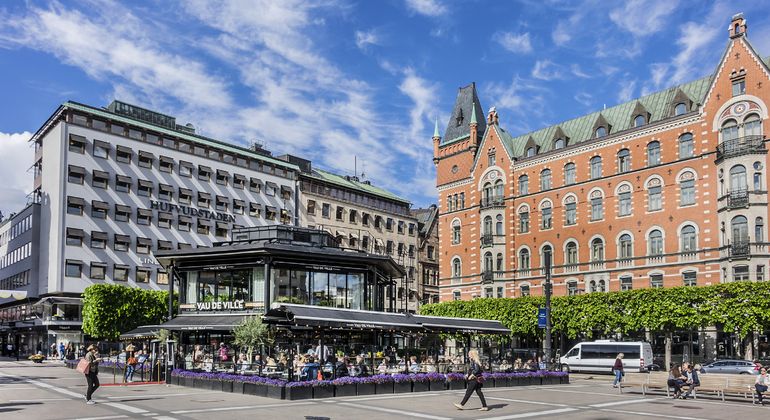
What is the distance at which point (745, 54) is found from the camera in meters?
51.5

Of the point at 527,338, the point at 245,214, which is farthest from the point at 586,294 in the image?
the point at 245,214

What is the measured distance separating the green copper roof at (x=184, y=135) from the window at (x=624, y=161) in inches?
1682

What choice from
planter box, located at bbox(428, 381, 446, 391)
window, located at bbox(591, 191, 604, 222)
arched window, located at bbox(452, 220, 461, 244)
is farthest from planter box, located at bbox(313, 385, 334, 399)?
arched window, located at bbox(452, 220, 461, 244)

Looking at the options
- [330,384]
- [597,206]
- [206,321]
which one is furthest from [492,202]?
[330,384]

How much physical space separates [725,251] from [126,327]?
4401cm

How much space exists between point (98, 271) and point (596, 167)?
151 feet

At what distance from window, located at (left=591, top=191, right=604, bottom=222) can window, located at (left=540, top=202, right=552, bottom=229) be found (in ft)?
14.7

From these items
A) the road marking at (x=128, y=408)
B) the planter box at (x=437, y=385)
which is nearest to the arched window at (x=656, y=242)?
the planter box at (x=437, y=385)

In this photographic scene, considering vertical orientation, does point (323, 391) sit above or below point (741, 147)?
below

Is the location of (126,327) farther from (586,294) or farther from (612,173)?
(612,173)

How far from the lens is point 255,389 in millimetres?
26328

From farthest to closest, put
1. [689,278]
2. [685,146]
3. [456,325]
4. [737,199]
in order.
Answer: [685,146] < [689,278] < [737,199] < [456,325]

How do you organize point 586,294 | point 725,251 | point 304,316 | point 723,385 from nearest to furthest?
point 723,385 → point 304,316 → point 725,251 → point 586,294

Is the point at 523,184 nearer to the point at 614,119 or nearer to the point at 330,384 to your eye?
the point at 614,119
